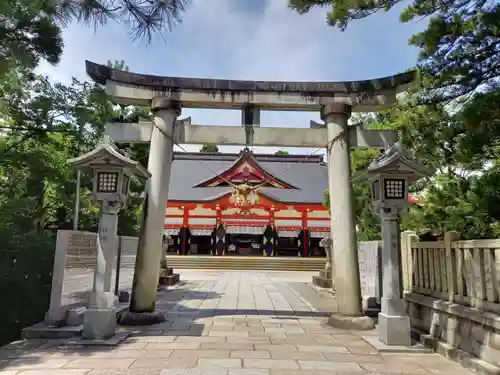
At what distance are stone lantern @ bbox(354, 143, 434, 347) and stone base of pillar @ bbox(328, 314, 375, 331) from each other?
0.83 meters

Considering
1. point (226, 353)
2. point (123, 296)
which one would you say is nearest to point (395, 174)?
point (226, 353)

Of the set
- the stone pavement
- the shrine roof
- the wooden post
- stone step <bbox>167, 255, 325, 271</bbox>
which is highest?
the shrine roof

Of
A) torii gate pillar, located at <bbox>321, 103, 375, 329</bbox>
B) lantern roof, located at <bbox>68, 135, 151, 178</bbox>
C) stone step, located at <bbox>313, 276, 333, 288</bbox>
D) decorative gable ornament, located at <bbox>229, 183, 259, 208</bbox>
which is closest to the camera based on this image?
lantern roof, located at <bbox>68, 135, 151, 178</bbox>

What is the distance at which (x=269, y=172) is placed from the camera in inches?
1075

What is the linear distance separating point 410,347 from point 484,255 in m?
1.65

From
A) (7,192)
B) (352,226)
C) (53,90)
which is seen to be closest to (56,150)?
(7,192)

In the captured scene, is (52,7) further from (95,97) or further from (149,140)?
(149,140)

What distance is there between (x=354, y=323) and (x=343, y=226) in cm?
165

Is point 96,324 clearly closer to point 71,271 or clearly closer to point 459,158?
point 71,271

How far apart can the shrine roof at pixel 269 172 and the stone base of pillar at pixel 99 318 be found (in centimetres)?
1862

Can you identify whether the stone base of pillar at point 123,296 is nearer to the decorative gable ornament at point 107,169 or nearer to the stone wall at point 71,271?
the stone wall at point 71,271

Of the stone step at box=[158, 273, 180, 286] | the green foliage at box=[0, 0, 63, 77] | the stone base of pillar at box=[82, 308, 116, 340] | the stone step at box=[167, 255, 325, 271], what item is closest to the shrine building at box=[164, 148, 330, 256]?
the stone step at box=[167, 255, 325, 271]

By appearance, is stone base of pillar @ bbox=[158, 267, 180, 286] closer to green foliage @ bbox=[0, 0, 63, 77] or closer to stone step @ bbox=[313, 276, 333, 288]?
stone step @ bbox=[313, 276, 333, 288]

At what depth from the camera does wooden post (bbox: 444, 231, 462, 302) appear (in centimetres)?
526
